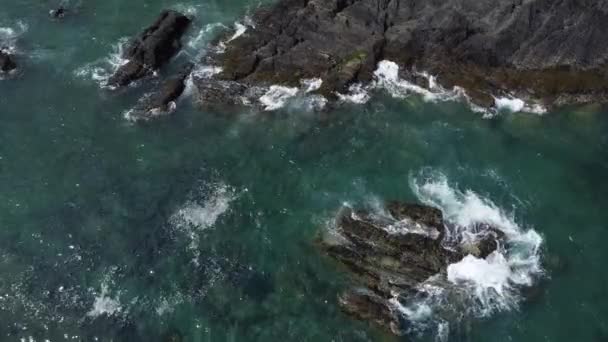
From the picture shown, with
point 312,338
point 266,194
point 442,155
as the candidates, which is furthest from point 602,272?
point 266,194

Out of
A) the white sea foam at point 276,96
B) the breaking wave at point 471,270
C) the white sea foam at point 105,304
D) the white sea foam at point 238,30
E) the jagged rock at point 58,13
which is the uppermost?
the white sea foam at point 238,30

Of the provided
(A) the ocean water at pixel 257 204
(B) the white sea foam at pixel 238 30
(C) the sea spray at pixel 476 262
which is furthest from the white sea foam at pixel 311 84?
(C) the sea spray at pixel 476 262

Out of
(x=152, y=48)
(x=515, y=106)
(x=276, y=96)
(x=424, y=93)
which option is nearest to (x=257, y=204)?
(x=276, y=96)

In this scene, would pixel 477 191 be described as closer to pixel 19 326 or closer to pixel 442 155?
pixel 442 155

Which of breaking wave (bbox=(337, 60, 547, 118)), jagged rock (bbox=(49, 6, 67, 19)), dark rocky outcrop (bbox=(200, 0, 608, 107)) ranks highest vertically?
dark rocky outcrop (bbox=(200, 0, 608, 107))

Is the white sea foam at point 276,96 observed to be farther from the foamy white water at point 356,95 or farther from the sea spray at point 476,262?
the sea spray at point 476,262

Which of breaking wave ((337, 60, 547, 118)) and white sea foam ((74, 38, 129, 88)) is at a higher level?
breaking wave ((337, 60, 547, 118))

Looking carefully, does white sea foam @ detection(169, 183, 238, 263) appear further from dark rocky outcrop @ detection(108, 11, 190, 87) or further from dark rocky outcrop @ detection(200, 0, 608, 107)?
dark rocky outcrop @ detection(108, 11, 190, 87)

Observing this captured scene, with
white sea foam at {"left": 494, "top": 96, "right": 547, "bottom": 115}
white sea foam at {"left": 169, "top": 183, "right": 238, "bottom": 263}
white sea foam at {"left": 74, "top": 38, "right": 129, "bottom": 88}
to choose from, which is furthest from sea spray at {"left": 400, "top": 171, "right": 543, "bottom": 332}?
white sea foam at {"left": 74, "top": 38, "right": 129, "bottom": 88}
